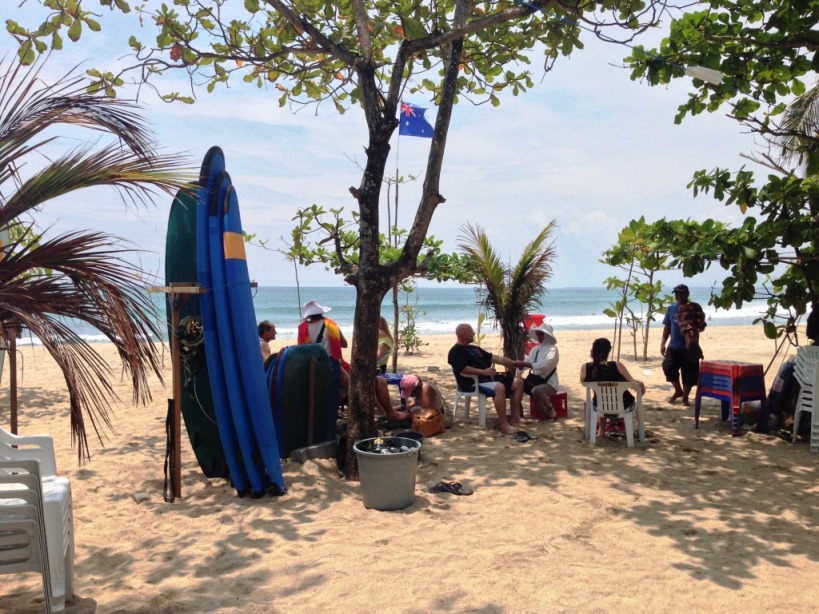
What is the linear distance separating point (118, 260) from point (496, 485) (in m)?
3.33

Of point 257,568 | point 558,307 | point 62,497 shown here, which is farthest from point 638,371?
point 558,307

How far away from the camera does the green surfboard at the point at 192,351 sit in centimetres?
488

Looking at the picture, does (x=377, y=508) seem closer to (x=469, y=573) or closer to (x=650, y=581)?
(x=469, y=573)

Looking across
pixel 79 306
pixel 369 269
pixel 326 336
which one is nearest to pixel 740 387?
pixel 369 269

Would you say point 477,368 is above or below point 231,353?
below

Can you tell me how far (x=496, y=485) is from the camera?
16.4 feet

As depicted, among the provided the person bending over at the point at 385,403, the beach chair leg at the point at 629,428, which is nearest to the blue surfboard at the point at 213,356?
the person bending over at the point at 385,403

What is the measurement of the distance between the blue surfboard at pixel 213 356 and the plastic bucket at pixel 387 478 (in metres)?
0.99

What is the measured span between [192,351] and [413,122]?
442cm

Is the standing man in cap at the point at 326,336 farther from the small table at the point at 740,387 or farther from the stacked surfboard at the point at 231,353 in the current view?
the small table at the point at 740,387

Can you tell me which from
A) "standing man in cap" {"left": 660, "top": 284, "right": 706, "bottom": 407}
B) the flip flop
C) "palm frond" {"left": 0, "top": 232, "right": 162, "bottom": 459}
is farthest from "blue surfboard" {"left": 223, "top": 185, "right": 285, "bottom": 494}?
"standing man in cap" {"left": 660, "top": 284, "right": 706, "bottom": 407}

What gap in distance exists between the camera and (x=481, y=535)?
4.01 metres

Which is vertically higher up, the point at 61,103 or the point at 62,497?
the point at 61,103

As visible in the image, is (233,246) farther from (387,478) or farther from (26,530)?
(26,530)
